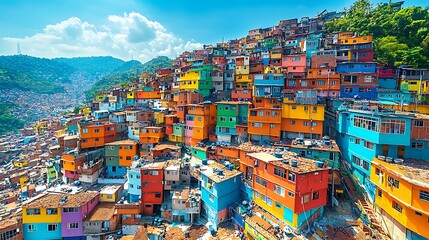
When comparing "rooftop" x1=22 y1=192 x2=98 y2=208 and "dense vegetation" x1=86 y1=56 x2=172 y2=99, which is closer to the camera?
"rooftop" x1=22 y1=192 x2=98 y2=208

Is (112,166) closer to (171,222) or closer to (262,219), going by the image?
(171,222)

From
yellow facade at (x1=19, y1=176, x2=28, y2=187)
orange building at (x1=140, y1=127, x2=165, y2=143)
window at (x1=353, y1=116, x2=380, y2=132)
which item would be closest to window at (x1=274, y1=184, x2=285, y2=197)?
window at (x1=353, y1=116, x2=380, y2=132)

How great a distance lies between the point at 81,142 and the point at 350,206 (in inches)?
1559

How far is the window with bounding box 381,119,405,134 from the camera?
71.7 feet

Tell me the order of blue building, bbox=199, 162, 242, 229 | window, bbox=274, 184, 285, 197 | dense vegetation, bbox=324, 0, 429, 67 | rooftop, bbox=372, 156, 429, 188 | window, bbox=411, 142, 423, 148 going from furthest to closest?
dense vegetation, bbox=324, 0, 429, 67 → blue building, bbox=199, 162, 242, 229 → window, bbox=411, 142, 423, 148 → window, bbox=274, 184, 285, 197 → rooftop, bbox=372, 156, 429, 188

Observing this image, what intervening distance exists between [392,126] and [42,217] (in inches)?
1537

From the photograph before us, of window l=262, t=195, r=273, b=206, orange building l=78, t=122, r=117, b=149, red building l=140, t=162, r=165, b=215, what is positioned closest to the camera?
window l=262, t=195, r=273, b=206

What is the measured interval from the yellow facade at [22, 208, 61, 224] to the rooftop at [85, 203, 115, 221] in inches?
130

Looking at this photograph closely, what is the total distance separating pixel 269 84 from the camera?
40.3 m

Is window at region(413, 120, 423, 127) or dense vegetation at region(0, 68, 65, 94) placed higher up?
dense vegetation at region(0, 68, 65, 94)

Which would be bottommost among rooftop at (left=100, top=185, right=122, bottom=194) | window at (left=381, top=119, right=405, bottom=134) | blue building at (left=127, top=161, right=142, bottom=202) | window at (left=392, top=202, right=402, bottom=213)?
rooftop at (left=100, top=185, right=122, bottom=194)

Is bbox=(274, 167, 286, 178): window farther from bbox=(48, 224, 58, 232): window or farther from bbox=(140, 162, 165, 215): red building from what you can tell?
bbox=(48, 224, 58, 232): window

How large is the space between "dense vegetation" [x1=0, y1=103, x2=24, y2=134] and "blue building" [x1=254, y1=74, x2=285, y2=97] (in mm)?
97250

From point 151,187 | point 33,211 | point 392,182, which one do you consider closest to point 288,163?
point 392,182
